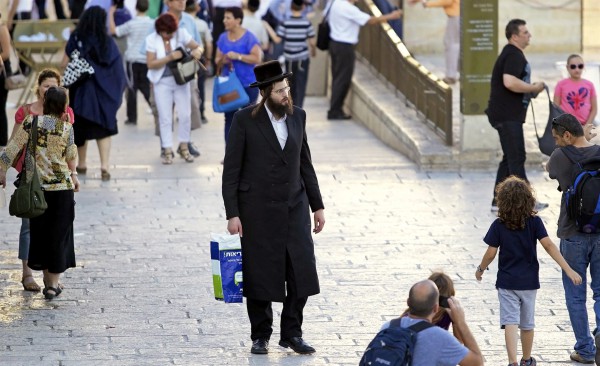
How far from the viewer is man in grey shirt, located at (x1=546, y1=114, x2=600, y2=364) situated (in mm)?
8461

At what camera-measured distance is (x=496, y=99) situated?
41.0 ft

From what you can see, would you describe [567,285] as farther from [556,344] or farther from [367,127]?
[367,127]

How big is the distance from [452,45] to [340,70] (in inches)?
70.5

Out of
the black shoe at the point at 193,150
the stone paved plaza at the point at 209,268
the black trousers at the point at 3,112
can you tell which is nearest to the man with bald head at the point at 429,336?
the stone paved plaza at the point at 209,268

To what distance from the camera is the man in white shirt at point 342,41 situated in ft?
59.4

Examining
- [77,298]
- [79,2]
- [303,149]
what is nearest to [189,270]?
[77,298]

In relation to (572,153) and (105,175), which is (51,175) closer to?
(572,153)

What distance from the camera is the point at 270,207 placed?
849 cm

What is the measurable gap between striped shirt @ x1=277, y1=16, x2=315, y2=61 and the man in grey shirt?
9.60 metres

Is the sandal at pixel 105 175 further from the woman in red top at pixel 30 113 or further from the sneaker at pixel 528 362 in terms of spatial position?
the sneaker at pixel 528 362

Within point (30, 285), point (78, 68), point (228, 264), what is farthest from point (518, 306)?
point (78, 68)

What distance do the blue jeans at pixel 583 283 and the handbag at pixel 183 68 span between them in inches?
272

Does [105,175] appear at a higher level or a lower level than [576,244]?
lower

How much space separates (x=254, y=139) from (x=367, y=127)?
378 inches
